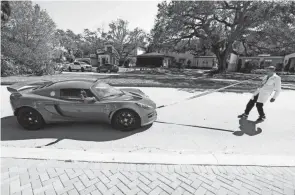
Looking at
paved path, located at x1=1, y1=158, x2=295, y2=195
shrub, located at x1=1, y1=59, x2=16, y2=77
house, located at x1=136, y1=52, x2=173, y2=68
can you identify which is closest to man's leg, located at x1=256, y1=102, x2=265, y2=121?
paved path, located at x1=1, y1=158, x2=295, y2=195

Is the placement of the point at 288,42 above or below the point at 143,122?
above

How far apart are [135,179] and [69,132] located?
7.78 ft

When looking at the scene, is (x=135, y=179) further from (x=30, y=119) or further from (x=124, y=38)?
(x=124, y=38)

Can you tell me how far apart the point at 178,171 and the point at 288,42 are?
20.2 meters

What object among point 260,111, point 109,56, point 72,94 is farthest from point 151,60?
point 72,94

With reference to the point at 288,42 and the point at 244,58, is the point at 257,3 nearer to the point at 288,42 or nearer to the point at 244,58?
the point at 288,42

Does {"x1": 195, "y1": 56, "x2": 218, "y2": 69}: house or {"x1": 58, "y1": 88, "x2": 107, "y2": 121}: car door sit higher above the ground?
{"x1": 195, "y1": 56, "x2": 218, "y2": 69}: house

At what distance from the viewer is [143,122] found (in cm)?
423

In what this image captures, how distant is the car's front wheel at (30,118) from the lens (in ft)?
13.8

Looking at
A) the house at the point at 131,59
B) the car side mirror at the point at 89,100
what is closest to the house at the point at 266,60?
the house at the point at 131,59

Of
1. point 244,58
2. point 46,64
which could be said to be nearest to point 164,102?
point 46,64

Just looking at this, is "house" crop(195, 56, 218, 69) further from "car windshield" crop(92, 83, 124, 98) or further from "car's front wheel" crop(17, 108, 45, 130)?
"car's front wheel" crop(17, 108, 45, 130)

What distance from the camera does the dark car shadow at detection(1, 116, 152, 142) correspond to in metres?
3.95

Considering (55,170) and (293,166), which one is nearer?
(55,170)
